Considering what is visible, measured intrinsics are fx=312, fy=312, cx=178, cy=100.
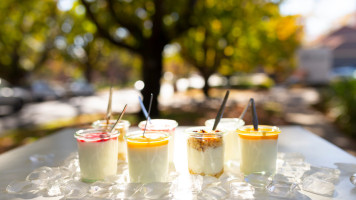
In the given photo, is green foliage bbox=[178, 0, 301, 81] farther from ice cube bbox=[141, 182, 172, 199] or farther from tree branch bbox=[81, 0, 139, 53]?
ice cube bbox=[141, 182, 172, 199]

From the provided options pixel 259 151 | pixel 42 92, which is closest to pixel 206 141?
pixel 259 151

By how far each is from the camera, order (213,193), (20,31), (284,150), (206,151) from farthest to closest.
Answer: (20,31) → (284,150) → (206,151) → (213,193)

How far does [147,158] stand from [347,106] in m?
8.51

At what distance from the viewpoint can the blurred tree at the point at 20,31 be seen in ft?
49.1

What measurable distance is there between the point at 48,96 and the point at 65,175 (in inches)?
803

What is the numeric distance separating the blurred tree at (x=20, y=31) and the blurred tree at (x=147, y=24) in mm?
5307

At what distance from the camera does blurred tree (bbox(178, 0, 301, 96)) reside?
10741 millimetres

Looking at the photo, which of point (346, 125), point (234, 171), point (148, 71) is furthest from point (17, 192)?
point (346, 125)

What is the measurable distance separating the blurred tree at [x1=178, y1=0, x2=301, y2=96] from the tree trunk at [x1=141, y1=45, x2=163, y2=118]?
267 cm

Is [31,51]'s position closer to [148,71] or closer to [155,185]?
[148,71]

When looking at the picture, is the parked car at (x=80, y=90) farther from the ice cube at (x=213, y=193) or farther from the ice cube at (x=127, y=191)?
the ice cube at (x=213, y=193)

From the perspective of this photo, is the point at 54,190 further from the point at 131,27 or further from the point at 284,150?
the point at 131,27

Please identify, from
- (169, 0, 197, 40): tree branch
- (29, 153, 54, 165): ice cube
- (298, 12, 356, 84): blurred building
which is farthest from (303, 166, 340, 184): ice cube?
(298, 12, 356, 84): blurred building

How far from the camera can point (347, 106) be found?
8.55m
